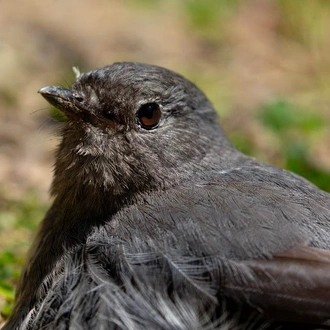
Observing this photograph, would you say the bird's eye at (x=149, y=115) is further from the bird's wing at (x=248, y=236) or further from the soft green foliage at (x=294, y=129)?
the soft green foliage at (x=294, y=129)

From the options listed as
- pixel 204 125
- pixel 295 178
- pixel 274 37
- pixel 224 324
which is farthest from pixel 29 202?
pixel 274 37

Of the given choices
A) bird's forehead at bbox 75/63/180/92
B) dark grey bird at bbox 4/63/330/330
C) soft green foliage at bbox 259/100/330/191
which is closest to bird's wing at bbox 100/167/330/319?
dark grey bird at bbox 4/63/330/330

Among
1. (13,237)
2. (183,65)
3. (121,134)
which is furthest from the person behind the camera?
(183,65)

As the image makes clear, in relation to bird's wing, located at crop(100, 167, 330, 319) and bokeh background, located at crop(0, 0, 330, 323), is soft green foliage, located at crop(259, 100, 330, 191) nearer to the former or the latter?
bokeh background, located at crop(0, 0, 330, 323)

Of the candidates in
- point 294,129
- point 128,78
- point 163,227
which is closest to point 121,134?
point 128,78

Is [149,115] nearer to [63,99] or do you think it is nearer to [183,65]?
[63,99]

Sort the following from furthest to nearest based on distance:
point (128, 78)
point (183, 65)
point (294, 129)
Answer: point (183, 65) → point (294, 129) → point (128, 78)
